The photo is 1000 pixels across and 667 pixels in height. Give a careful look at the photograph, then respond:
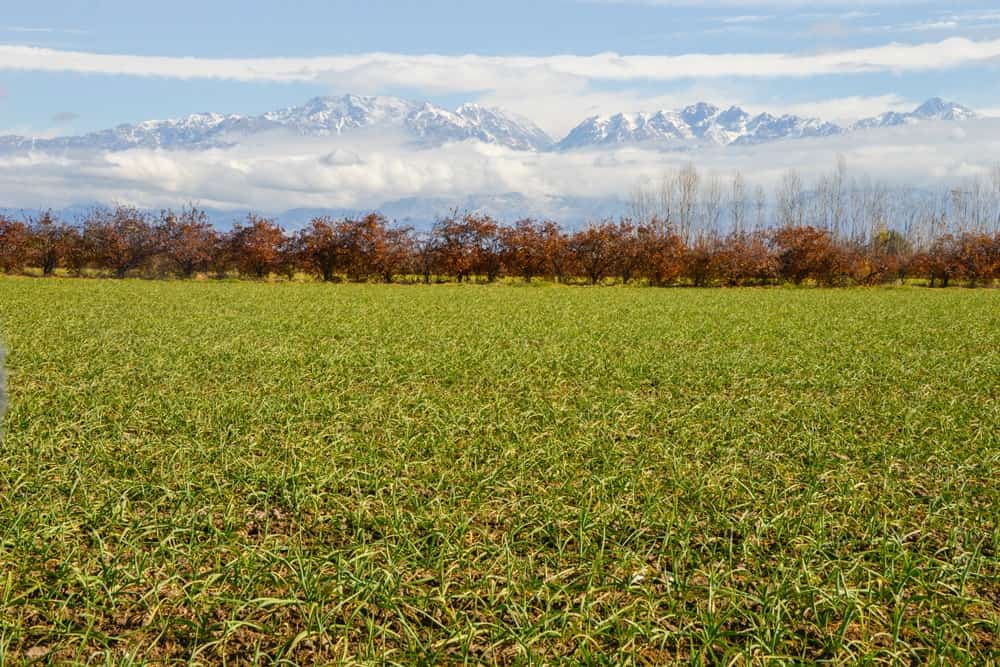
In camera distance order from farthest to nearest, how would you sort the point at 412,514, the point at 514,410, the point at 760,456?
1. the point at 514,410
2. the point at 760,456
3. the point at 412,514

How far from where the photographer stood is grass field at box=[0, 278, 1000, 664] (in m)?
4.28

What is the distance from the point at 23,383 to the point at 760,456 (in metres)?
10.3

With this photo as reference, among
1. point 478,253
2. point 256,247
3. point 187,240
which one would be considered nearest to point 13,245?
point 187,240

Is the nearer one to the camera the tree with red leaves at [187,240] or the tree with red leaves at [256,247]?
the tree with red leaves at [187,240]

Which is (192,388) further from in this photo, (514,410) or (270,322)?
(270,322)

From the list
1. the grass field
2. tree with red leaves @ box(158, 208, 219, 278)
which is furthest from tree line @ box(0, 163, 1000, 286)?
the grass field

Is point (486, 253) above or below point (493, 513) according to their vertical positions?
above

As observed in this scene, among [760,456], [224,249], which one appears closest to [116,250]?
[224,249]

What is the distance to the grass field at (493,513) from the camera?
4277 millimetres

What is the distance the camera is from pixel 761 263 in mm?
58156

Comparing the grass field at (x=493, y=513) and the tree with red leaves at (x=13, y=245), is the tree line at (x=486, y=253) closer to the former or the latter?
the tree with red leaves at (x=13, y=245)

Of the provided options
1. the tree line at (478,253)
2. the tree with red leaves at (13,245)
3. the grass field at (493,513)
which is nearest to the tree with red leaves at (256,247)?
Result: the tree line at (478,253)

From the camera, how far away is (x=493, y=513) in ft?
20.3

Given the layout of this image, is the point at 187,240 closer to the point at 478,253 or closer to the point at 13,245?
the point at 13,245
